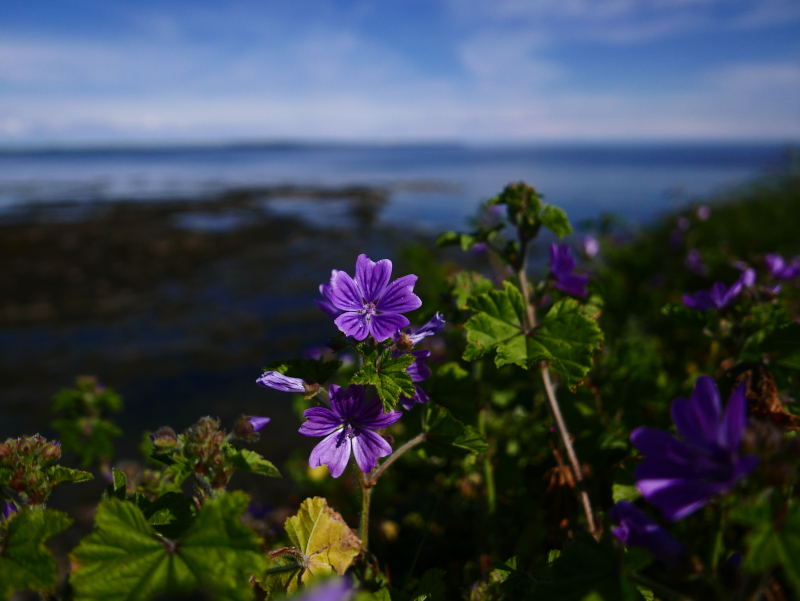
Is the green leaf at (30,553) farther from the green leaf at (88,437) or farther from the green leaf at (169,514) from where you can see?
the green leaf at (88,437)

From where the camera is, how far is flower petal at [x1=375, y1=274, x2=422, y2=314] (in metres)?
1.49

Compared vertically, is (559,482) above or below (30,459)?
below

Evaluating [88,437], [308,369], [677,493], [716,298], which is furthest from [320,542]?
[88,437]

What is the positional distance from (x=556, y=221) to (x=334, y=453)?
1.24m

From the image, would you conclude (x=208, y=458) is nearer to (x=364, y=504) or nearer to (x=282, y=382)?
(x=282, y=382)

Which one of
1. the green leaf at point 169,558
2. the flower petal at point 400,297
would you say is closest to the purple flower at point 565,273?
the flower petal at point 400,297

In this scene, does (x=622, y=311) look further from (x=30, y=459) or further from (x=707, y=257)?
(x=30, y=459)

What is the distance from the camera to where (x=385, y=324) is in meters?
1.47

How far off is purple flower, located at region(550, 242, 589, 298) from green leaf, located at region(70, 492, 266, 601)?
5.26ft

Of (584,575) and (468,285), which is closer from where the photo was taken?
(584,575)

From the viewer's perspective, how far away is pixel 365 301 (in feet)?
5.23

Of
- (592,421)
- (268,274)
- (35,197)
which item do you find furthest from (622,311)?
(35,197)

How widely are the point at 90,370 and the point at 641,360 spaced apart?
9.93m

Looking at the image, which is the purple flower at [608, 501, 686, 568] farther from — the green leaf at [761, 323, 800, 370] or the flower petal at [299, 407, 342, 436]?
the green leaf at [761, 323, 800, 370]
